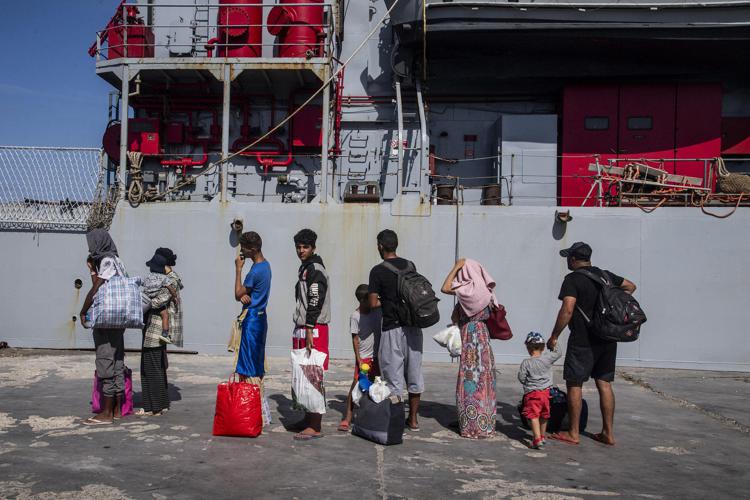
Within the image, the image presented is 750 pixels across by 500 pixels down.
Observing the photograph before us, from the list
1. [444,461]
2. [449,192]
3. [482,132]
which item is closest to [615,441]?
[444,461]

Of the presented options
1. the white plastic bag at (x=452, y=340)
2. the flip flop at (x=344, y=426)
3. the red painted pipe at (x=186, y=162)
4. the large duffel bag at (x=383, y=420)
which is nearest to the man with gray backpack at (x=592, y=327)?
the white plastic bag at (x=452, y=340)

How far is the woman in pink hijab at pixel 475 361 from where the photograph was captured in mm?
6004

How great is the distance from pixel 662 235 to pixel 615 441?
5447 millimetres

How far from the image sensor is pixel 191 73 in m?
12.2

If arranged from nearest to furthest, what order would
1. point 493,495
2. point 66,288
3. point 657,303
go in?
point 493,495 → point 657,303 → point 66,288

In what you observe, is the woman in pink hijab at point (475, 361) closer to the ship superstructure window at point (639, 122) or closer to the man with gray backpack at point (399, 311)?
the man with gray backpack at point (399, 311)

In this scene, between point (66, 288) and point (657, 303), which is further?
point (66, 288)

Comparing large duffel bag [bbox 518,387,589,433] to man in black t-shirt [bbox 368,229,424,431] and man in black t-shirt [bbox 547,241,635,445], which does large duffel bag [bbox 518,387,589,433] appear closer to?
man in black t-shirt [bbox 547,241,635,445]

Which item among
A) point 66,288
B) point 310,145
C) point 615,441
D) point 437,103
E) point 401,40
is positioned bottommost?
point 615,441

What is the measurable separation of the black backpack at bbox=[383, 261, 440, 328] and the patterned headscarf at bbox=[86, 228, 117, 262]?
260cm

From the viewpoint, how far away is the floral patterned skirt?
600 centimetres

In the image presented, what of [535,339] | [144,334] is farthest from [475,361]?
[144,334]

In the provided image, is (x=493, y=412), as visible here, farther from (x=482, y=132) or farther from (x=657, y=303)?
(x=482, y=132)

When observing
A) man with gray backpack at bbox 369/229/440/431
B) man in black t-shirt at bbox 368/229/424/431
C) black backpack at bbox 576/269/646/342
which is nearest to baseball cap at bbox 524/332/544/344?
black backpack at bbox 576/269/646/342
